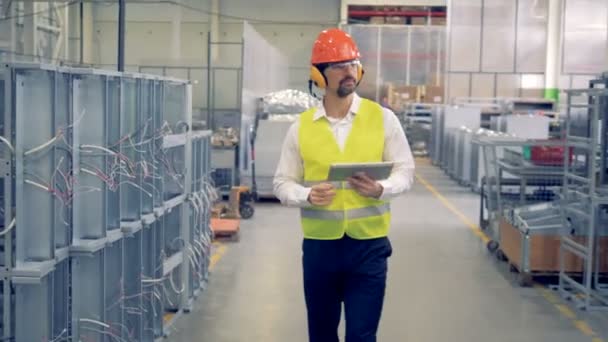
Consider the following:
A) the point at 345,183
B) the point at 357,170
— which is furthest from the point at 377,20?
the point at 357,170

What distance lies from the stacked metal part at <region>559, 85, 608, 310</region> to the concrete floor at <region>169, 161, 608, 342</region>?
35 cm

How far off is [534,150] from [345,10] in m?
20.4

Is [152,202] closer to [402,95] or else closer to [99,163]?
[99,163]

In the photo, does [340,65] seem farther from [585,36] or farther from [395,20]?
[395,20]

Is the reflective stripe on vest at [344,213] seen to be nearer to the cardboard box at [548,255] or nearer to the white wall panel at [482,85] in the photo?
the cardboard box at [548,255]

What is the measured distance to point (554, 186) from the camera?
10070mm

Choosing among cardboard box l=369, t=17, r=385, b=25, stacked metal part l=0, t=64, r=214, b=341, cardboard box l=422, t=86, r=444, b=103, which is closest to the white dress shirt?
stacked metal part l=0, t=64, r=214, b=341

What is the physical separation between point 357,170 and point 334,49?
23.6 inches

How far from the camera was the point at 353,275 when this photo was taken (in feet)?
13.3

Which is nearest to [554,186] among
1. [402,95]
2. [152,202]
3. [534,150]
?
[534,150]

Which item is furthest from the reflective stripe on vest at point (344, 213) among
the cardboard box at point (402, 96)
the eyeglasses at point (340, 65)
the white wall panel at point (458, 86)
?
the cardboard box at point (402, 96)

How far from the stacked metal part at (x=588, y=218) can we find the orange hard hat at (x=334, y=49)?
149 inches

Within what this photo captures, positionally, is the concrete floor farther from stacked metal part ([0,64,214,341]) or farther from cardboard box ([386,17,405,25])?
cardboard box ([386,17,405,25])

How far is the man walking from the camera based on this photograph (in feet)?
13.2
